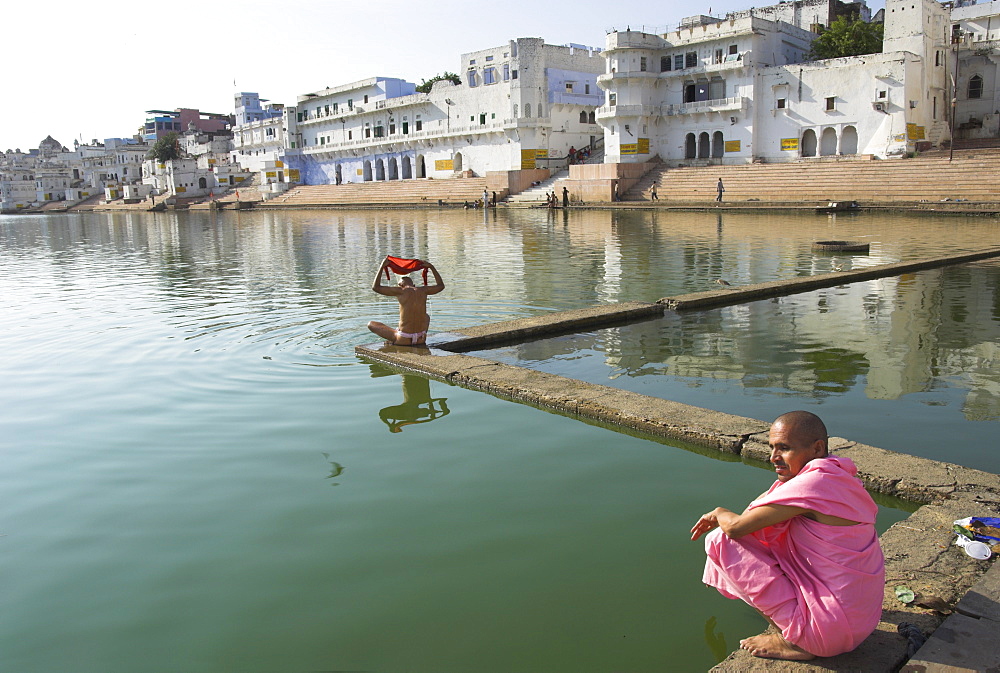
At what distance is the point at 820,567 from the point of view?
2561mm

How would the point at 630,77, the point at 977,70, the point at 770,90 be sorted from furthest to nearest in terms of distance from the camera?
the point at 630,77
the point at 770,90
the point at 977,70

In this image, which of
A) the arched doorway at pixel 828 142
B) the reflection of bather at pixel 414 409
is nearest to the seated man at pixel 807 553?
the reflection of bather at pixel 414 409

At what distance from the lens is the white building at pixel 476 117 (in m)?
48.8

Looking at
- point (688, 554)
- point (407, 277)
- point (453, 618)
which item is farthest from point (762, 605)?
point (407, 277)

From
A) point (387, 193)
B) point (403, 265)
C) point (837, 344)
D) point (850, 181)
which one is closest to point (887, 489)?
point (837, 344)

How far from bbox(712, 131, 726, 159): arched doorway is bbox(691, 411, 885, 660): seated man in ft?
137

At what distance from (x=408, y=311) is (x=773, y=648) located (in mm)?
5241

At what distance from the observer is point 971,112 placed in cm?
3719

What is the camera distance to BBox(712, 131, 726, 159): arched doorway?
4200cm

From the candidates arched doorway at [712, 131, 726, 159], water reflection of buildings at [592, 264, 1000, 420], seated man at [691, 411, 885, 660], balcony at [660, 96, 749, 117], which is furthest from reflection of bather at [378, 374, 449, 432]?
arched doorway at [712, 131, 726, 159]

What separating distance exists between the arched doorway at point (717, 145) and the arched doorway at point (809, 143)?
4231 millimetres

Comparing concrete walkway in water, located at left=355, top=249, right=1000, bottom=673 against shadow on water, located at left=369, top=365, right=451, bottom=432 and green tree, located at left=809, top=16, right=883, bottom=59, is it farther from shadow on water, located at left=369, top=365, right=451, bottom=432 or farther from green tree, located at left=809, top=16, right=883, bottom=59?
green tree, located at left=809, top=16, right=883, bottom=59

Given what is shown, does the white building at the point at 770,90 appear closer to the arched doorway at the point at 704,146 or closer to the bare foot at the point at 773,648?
the arched doorway at the point at 704,146

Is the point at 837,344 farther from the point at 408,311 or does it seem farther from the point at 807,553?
the point at 807,553
